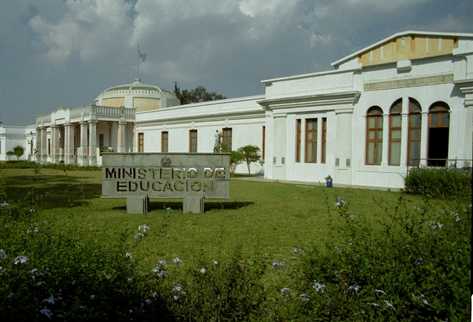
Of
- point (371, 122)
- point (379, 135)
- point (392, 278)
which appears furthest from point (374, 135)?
point (392, 278)

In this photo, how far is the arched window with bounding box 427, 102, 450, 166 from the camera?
1404 cm

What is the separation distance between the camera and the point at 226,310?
2695mm

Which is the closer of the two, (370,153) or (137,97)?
(370,153)

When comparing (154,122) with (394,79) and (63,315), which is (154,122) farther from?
(63,315)

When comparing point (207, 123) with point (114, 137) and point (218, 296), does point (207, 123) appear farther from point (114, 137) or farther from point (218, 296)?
point (218, 296)

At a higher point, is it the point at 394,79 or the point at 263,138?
the point at 394,79

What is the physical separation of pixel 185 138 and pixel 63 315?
84.8ft

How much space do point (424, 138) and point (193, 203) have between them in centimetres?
961

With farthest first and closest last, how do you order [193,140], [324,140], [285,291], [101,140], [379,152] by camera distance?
[101,140]
[193,140]
[324,140]
[379,152]
[285,291]

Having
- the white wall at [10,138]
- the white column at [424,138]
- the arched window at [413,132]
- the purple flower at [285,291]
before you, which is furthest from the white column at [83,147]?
the purple flower at [285,291]

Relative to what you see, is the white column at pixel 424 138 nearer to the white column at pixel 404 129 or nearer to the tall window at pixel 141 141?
the white column at pixel 404 129

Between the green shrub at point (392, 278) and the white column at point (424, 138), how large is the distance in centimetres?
1171

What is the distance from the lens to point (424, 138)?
14.4 meters

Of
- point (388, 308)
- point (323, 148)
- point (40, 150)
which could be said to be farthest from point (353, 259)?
point (40, 150)
